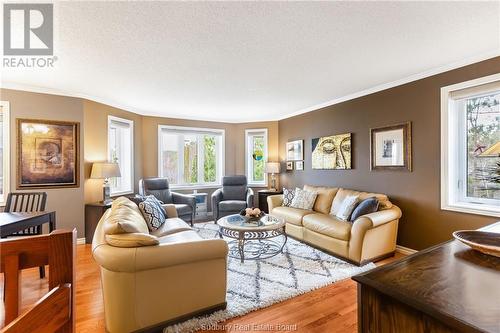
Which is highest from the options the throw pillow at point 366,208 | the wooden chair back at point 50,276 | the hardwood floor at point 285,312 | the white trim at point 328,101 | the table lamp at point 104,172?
the white trim at point 328,101

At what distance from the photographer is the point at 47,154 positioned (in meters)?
3.68

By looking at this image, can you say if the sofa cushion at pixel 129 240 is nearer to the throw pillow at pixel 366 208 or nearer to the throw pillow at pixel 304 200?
the throw pillow at pixel 366 208

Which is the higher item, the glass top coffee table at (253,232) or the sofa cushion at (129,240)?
the sofa cushion at (129,240)

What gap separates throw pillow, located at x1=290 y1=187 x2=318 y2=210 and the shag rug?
81 cm

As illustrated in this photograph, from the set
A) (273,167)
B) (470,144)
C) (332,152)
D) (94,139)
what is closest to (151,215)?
(94,139)

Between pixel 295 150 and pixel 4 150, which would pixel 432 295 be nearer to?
pixel 295 150

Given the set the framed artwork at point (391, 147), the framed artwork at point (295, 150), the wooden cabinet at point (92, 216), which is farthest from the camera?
the framed artwork at point (295, 150)

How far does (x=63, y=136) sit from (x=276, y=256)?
373 centimetres

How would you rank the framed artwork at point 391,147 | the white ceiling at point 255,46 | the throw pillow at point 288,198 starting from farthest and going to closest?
the throw pillow at point 288,198, the framed artwork at point 391,147, the white ceiling at point 255,46

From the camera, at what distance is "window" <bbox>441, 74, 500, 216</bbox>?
2.69 metres

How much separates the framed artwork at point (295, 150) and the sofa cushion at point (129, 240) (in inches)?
160

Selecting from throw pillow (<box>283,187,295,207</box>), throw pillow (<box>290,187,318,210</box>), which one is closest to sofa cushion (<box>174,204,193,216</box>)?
throw pillow (<box>283,187,295,207</box>)

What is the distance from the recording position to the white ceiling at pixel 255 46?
185cm

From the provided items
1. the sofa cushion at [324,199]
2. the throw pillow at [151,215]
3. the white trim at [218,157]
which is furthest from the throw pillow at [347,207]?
the white trim at [218,157]
